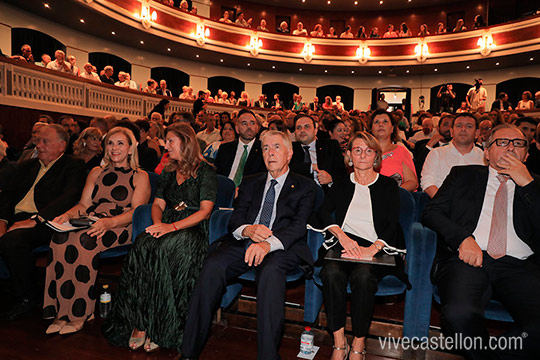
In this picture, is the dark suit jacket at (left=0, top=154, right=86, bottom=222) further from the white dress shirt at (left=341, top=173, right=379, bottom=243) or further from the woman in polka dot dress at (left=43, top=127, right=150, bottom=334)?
the white dress shirt at (left=341, top=173, right=379, bottom=243)

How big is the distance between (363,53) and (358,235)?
41.3ft

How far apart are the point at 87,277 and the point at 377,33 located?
1412 centimetres

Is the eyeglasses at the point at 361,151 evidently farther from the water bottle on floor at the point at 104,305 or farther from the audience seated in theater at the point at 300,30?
the audience seated in theater at the point at 300,30

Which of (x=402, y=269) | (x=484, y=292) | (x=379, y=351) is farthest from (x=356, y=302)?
(x=484, y=292)

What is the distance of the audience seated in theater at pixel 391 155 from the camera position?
9.13 feet

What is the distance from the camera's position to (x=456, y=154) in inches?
107

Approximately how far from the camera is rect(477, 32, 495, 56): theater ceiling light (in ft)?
37.7

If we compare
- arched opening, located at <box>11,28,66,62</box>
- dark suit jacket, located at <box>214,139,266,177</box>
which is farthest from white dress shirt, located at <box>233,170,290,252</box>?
arched opening, located at <box>11,28,66,62</box>

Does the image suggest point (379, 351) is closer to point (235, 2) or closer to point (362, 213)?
point (362, 213)

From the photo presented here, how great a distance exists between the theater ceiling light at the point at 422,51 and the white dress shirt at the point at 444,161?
1137 cm

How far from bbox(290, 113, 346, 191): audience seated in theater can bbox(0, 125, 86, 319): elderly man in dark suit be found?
1.72 metres

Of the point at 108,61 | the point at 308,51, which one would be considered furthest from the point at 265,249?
the point at 308,51

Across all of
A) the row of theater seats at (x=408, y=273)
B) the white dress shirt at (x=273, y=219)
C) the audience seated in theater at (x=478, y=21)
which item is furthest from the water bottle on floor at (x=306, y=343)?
the audience seated in theater at (x=478, y=21)

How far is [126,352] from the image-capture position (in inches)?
78.5
